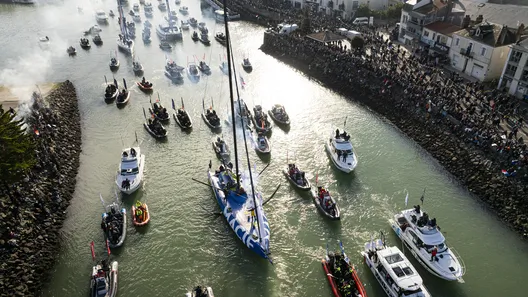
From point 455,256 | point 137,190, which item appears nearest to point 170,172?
point 137,190

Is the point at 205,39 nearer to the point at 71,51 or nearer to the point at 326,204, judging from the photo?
the point at 71,51

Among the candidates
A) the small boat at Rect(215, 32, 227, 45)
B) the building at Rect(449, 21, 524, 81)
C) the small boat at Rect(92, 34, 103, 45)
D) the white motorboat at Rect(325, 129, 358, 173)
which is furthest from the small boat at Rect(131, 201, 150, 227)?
the small boat at Rect(92, 34, 103, 45)

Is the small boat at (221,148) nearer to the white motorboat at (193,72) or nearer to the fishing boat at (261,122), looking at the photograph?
the fishing boat at (261,122)

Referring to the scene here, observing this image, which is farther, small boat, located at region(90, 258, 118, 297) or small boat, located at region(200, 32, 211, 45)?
small boat, located at region(200, 32, 211, 45)

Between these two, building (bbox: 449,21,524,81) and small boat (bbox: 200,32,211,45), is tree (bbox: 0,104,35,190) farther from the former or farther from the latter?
small boat (bbox: 200,32,211,45)

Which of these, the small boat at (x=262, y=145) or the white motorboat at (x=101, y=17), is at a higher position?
the white motorboat at (x=101, y=17)

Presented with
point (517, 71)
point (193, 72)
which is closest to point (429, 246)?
point (517, 71)

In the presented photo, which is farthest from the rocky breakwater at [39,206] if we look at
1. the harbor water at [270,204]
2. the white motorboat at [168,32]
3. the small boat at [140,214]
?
the white motorboat at [168,32]
